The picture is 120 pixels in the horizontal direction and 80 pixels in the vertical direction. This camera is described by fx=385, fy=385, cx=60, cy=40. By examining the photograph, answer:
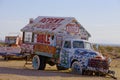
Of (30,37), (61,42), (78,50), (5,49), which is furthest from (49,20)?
(5,49)

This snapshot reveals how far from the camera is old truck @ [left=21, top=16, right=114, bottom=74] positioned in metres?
20.7

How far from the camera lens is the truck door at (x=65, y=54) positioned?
22078 millimetres

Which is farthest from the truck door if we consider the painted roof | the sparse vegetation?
the sparse vegetation

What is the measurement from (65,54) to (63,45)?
67 centimetres

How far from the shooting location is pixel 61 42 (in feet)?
75.6

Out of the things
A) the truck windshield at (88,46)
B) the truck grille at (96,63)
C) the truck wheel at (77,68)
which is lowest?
the truck wheel at (77,68)

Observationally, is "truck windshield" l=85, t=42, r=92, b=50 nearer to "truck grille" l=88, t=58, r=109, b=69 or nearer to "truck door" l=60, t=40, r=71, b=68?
"truck door" l=60, t=40, r=71, b=68

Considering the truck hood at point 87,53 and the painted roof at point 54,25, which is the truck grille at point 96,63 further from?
the painted roof at point 54,25

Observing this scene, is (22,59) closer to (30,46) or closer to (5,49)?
(5,49)

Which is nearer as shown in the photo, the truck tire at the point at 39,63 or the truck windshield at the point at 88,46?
the truck windshield at the point at 88,46

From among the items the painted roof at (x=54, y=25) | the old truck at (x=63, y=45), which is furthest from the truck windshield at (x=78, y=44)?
the painted roof at (x=54, y=25)

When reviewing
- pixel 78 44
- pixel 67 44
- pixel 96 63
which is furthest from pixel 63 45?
pixel 96 63

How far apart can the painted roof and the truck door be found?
4.28ft

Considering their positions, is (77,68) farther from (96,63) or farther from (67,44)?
(67,44)
